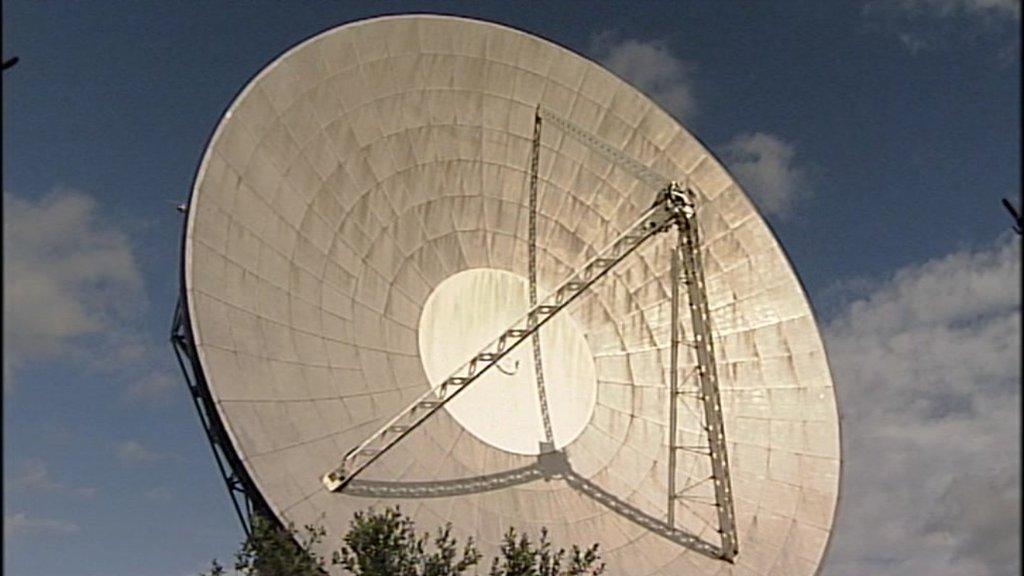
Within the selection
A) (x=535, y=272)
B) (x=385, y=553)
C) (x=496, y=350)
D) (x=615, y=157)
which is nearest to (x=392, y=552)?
(x=385, y=553)

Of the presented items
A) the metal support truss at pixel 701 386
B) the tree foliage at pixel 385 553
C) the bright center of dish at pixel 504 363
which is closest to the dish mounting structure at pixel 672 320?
the metal support truss at pixel 701 386

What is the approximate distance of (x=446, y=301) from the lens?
36.4 meters

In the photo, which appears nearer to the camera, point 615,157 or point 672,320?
point 672,320

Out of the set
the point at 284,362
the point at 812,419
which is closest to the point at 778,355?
the point at 812,419

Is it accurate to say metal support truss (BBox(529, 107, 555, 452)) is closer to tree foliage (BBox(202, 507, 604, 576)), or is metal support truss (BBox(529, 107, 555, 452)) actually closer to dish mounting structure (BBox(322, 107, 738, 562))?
dish mounting structure (BBox(322, 107, 738, 562))

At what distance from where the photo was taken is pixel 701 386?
127 ft

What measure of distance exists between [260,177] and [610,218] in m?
13.7

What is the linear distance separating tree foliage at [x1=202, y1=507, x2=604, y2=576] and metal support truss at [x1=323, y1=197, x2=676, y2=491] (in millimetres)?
1392

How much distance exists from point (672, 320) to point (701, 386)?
271 cm

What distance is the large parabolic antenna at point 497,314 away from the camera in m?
30.1

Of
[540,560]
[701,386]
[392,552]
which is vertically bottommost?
[540,560]

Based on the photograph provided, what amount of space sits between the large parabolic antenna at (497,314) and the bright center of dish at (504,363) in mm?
72

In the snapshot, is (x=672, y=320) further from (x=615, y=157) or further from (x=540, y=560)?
(x=540, y=560)

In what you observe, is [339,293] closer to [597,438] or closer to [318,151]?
[318,151]
